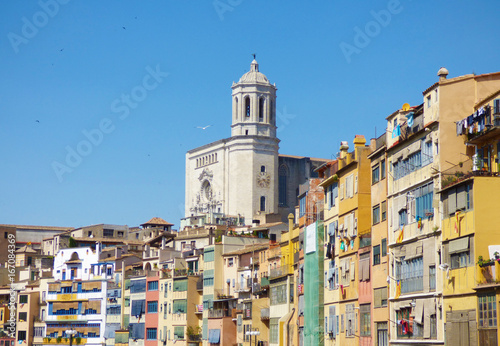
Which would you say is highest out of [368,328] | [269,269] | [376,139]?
[376,139]

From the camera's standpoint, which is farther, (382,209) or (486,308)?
(382,209)

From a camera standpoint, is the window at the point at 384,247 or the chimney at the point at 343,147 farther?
the chimney at the point at 343,147

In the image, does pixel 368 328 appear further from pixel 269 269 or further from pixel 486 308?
pixel 269 269

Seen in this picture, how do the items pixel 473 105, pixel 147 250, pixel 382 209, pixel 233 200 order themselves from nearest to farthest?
pixel 473 105 → pixel 382 209 → pixel 147 250 → pixel 233 200

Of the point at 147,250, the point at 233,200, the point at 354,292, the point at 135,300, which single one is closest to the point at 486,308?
the point at 354,292

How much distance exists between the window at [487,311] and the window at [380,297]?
1116 cm

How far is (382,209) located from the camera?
50719mm

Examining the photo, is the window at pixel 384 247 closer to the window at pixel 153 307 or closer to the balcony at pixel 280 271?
the balcony at pixel 280 271

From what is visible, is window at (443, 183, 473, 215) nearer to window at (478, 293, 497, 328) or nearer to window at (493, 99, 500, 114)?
window at (493, 99, 500, 114)

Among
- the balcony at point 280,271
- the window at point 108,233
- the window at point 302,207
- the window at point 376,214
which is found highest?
the window at point 108,233

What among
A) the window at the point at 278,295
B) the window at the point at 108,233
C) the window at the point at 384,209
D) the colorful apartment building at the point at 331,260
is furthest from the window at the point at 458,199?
the window at the point at 108,233

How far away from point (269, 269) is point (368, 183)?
2495 cm

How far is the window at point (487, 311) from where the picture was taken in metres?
37.3

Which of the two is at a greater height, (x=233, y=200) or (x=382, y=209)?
(x=233, y=200)
